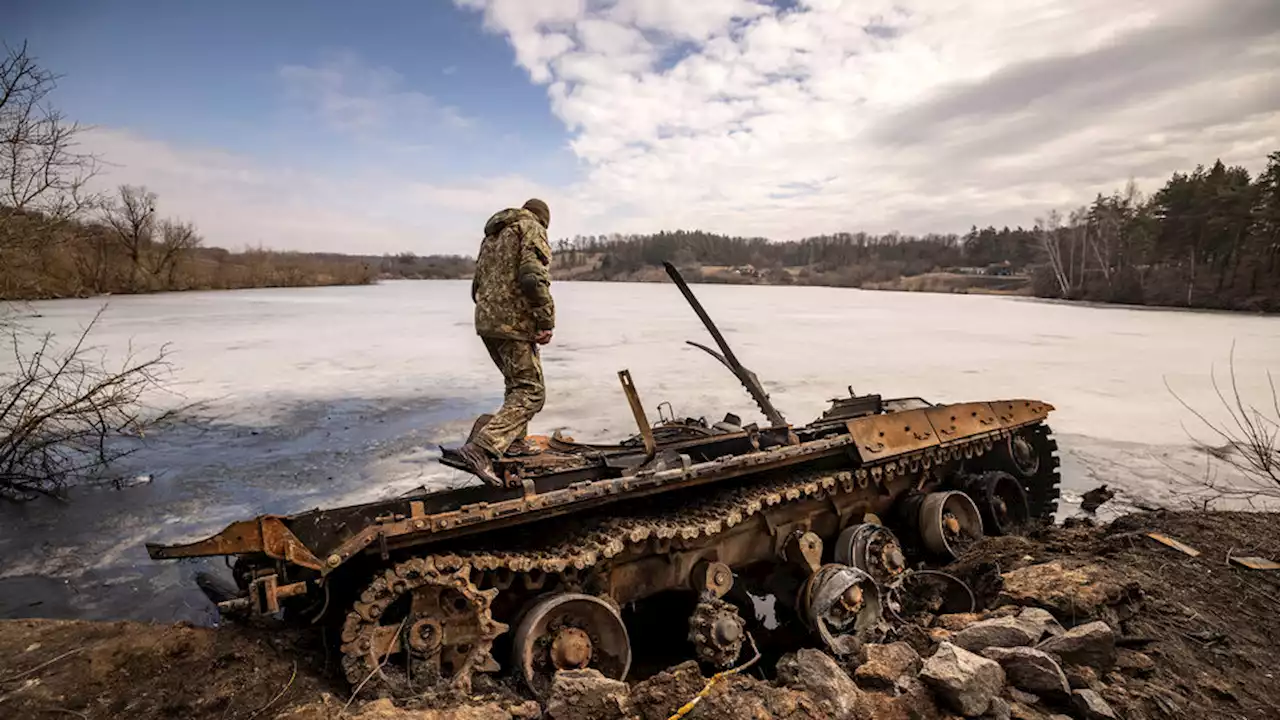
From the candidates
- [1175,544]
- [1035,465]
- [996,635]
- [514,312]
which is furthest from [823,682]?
[1035,465]

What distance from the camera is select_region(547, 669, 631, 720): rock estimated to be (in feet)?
10.1

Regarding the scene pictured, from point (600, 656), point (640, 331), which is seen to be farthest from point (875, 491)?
point (640, 331)

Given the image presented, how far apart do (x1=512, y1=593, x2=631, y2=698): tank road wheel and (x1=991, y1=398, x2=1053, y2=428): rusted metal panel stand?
443 cm

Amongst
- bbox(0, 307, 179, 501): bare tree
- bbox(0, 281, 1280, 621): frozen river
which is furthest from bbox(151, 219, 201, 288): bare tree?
bbox(0, 307, 179, 501): bare tree

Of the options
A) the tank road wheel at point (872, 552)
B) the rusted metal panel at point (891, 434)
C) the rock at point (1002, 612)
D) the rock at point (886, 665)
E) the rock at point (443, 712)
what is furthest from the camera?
the rusted metal panel at point (891, 434)

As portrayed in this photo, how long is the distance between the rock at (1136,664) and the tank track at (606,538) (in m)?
1.96

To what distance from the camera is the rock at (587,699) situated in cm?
307

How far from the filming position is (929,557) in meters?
5.89

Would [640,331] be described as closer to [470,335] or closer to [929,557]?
[470,335]

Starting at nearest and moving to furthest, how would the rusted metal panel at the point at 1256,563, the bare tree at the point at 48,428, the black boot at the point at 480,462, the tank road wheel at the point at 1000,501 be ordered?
the black boot at the point at 480,462
the rusted metal panel at the point at 1256,563
the tank road wheel at the point at 1000,501
the bare tree at the point at 48,428

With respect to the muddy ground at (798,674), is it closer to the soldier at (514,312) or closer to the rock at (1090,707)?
the rock at (1090,707)

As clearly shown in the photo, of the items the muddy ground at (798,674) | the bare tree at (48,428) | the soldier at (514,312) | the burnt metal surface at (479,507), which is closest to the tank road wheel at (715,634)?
the muddy ground at (798,674)

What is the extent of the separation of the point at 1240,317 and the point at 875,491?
32114 millimetres

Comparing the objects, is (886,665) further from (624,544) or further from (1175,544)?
(1175,544)
